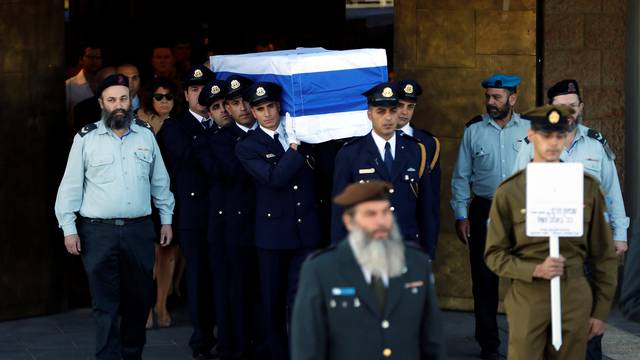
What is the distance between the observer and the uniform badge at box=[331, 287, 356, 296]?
6445 mm

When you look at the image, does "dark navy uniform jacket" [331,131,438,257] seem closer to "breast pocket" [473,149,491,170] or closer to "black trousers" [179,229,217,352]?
"breast pocket" [473,149,491,170]

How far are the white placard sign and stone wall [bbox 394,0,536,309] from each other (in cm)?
440

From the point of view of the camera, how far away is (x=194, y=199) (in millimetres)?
11008

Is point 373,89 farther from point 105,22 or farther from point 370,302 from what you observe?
point 105,22

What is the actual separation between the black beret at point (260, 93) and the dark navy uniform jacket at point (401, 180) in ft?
2.44

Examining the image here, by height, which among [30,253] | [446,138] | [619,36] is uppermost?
[619,36]

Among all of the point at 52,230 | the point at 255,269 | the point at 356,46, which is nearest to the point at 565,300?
the point at 255,269

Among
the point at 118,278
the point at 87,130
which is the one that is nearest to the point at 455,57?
the point at 87,130

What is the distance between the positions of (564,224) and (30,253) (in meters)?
5.91

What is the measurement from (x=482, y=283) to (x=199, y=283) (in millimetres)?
2059

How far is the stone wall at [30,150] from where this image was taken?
11992 mm

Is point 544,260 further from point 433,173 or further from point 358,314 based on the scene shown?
point 433,173

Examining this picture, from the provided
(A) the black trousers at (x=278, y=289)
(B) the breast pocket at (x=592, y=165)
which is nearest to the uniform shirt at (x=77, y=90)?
(A) the black trousers at (x=278, y=289)

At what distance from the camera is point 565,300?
25.7 ft
